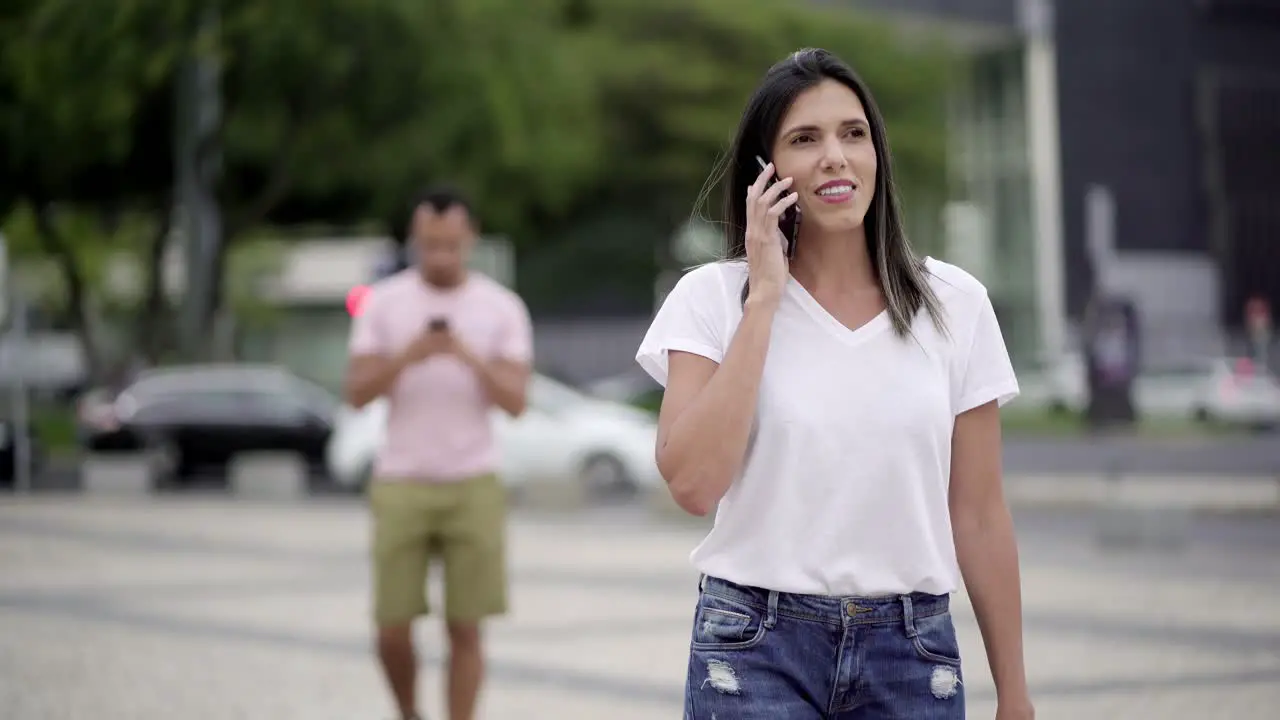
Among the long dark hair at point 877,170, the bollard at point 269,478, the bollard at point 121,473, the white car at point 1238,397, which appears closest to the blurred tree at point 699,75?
the white car at point 1238,397

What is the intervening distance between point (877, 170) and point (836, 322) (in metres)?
0.31

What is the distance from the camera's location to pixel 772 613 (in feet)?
9.96

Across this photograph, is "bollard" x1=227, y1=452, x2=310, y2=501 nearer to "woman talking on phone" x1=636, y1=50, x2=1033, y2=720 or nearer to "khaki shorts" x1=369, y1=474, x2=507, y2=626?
"khaki shorts" x1=369, y1=474, x2=507, y2=626

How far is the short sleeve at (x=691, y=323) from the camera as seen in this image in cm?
309

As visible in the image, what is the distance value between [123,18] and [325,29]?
2673mm

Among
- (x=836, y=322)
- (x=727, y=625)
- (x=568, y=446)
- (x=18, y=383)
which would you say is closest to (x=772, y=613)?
(x=727, y=625)

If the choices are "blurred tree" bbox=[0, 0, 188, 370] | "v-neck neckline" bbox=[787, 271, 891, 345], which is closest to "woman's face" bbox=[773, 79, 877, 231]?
"v-neck neckline" bbox=[787, 271, 891, 345]

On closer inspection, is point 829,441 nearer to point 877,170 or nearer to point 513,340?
point 877,170

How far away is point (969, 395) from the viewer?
10.5 feet

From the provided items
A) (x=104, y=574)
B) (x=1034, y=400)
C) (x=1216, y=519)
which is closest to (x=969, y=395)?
(x=104, y=574)

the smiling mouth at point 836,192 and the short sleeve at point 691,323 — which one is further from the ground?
the smiling mouth at point 836,192

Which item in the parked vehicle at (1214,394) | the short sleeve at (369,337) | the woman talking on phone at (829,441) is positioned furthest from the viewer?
the parked vehicle at (1214,394)

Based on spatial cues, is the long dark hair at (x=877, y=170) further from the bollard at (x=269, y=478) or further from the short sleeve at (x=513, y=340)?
the bollard at (x=269, y=478)

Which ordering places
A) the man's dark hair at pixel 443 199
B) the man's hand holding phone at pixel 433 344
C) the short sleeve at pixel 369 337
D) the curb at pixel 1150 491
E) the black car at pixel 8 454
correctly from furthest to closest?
the black car at pixel 8 454 < the curb at pixel 1150 491 < the man's dark hair at pixel 443 199 < the short sleeve at pixel 369 337 < the man's hand holding phone at pixel 433 344
